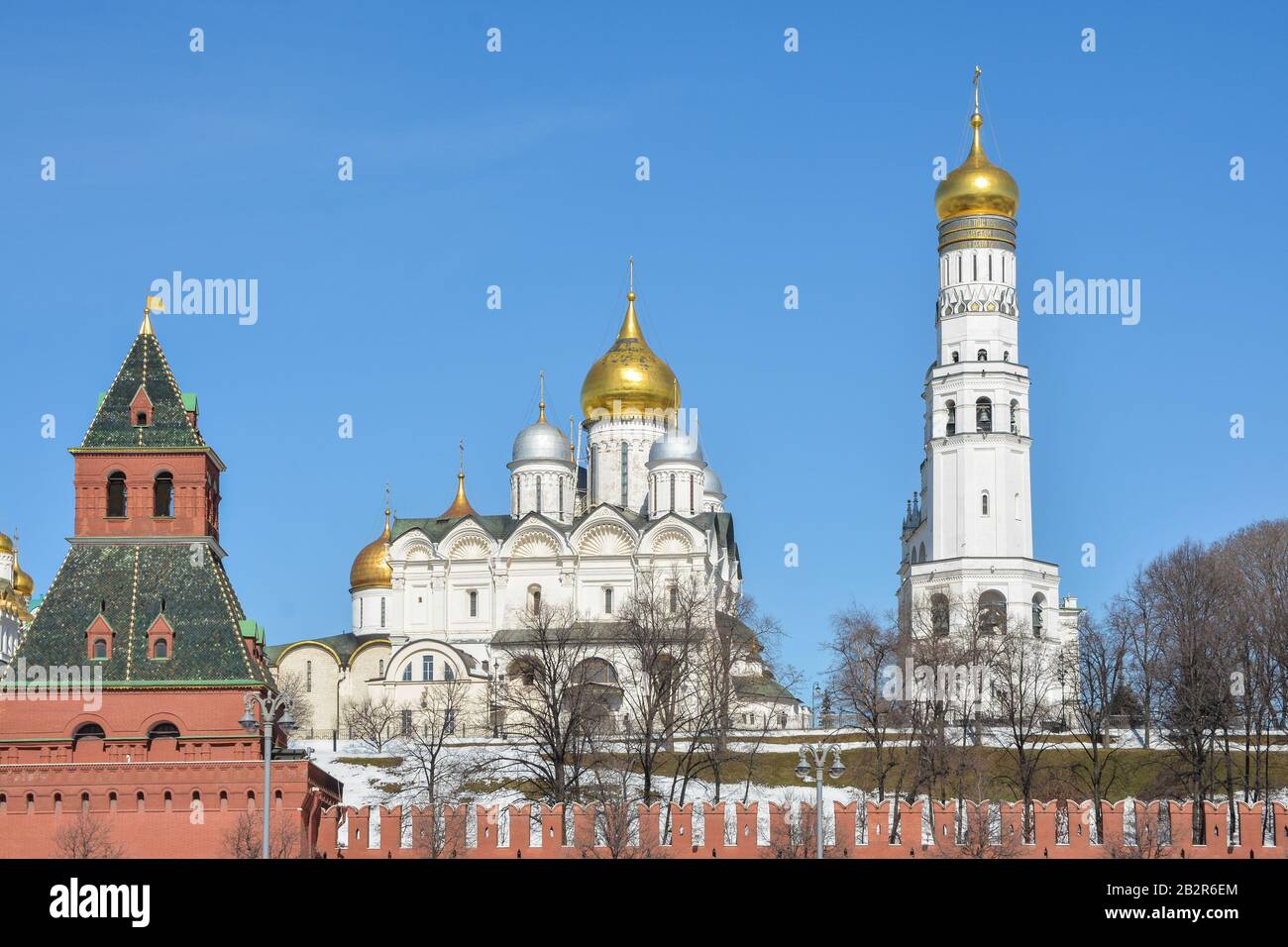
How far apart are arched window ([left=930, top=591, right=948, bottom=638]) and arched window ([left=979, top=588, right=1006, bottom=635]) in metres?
1.41

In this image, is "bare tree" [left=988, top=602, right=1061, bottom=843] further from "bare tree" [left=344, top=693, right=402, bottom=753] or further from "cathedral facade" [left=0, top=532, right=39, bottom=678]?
"cathedral facade" [left=0, top=532, right=39, bottom=678]

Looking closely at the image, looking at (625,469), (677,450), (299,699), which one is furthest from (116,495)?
(625,469)

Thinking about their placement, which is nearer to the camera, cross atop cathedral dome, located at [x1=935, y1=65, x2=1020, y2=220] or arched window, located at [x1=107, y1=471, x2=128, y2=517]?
arched window, located at [x1=107, y1=471, x2=128, y2=517]

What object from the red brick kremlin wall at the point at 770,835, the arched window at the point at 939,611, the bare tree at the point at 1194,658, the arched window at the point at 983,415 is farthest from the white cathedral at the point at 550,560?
the red brick kremlin wall at the point at 770,835

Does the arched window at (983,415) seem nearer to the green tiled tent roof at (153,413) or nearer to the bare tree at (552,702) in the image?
the bare tree at (552,702)

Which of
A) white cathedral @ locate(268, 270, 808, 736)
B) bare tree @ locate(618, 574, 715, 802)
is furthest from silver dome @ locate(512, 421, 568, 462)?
bare tree @ locate(618, 574, 715, 802)

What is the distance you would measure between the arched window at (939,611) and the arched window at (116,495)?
127 feet

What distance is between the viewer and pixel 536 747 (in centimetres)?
7888

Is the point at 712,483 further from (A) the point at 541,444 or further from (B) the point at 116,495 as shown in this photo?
(B) the point at 116,495

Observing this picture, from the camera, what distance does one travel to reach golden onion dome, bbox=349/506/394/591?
10056cm
